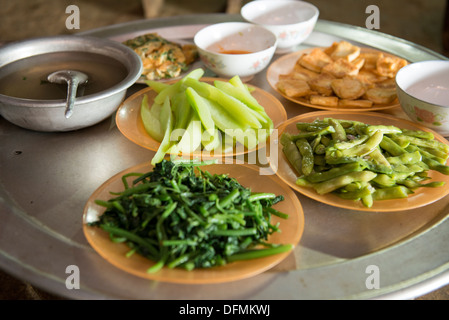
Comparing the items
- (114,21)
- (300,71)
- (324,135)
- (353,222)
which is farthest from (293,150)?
(114,21)

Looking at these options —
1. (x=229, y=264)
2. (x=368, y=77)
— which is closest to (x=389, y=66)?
(x=368, y=77)

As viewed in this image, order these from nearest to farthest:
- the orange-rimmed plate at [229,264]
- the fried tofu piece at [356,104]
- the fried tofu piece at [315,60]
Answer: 1. the orange-rimmed plate at [229,264]
2. the fried tofu piece at [356,104]
3. the fried tofu piece at [315,60]

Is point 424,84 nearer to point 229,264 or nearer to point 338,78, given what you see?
point 338,78

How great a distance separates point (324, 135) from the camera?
1.66 m

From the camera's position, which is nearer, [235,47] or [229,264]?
[229,264]

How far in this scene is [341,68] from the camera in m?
2.13

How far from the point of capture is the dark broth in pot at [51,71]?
5.75ft

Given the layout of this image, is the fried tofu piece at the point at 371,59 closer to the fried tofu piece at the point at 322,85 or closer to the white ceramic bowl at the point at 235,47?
the fried tofu piece at the point at 322,85

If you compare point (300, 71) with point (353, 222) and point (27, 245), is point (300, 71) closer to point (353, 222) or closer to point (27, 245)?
point (353, 222)

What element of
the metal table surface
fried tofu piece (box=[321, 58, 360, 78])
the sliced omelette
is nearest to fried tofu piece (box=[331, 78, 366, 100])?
fried tofu piece (box=[321, 58, 360, 78])

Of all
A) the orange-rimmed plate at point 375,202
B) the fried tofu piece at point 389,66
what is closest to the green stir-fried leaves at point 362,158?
the orange-rimmed plate at point 375,202

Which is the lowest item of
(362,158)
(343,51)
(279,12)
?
(362,158)

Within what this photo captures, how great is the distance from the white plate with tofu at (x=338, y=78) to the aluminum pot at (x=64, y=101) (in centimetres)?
73

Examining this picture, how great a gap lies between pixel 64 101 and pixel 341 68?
131cm
